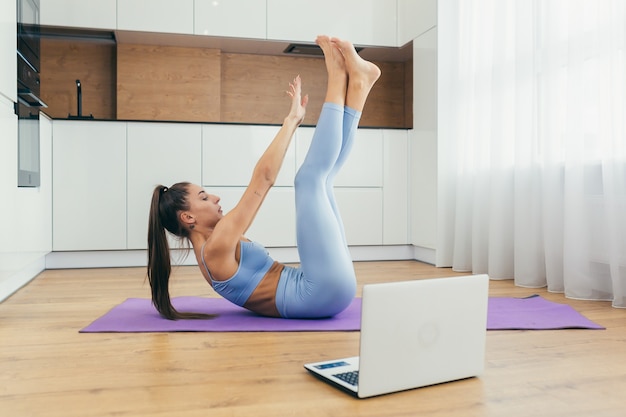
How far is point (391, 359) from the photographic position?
4.93 feet

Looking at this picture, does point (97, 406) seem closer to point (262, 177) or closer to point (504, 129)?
point (262, 177)

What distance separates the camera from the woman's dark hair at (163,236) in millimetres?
2441

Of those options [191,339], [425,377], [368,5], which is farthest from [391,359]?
[368,5]

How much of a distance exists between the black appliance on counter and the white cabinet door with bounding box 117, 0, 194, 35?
3.60 feet

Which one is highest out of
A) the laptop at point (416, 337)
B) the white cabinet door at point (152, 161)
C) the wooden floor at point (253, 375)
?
the white cabinet door at point (152, 161)

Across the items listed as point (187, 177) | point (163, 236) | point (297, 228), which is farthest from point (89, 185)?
point (297, 228)

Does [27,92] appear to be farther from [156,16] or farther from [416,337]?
[416,337]

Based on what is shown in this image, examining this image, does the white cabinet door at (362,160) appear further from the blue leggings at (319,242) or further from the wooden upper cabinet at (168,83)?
the blue leggings at (319,242)

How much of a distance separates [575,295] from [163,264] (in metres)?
1.91

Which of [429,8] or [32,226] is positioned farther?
[429,8]

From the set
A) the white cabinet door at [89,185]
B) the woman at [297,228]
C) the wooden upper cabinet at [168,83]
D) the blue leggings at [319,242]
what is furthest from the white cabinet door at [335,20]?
the blue leggings at [319,242]

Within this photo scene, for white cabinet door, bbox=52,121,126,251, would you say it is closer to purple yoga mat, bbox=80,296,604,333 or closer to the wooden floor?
purple yoga mat, bbox=80,296,604,333

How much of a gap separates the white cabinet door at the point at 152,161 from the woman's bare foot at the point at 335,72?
215 centimetres

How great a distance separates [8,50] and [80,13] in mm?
1914
